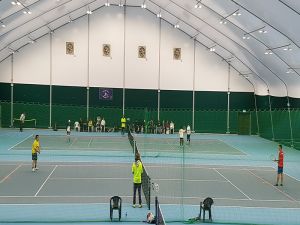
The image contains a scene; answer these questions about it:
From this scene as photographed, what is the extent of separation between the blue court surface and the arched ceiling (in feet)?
24.6

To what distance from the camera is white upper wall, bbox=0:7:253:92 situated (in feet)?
130

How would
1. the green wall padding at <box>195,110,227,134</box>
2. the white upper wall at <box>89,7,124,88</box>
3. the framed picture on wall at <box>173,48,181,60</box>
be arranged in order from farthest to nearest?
the green wall padding at <box>195,110,227,134</box>, the framed picture on wall at <box>173,48,181,60</box>, the white upper wall at <box>89,7,124,88</box>

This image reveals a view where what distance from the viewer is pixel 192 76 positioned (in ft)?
136

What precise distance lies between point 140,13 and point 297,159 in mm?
23651

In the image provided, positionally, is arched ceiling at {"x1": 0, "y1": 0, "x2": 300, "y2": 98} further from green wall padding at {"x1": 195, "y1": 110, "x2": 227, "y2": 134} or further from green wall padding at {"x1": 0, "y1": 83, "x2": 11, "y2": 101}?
green wall padding at {"x1": 195, "y1": 110, "x2": 227, "y2": 134}

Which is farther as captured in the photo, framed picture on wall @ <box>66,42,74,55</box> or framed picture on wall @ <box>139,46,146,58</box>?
framed picture on wall @ <box>139,46,146,58</box>

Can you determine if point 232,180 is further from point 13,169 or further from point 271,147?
point 271,147

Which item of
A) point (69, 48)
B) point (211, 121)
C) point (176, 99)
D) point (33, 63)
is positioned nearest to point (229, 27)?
point (176, 99)

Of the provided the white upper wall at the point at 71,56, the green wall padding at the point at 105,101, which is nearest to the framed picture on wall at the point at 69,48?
the white upper wall at the point at 71,56

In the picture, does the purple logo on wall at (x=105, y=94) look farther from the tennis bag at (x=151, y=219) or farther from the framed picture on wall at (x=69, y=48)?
the tennis bag at (x=151, y=219)

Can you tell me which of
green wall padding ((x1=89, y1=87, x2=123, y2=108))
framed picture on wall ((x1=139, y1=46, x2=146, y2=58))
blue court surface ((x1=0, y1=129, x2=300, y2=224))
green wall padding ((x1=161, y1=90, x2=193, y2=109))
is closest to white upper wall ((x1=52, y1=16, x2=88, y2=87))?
green wall padding ((x1=89, y1=87, x2=123, y2=108))

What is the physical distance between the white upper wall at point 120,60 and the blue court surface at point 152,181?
1040cm

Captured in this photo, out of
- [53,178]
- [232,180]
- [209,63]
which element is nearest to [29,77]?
[209,63]

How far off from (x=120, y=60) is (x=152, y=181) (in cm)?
2498
